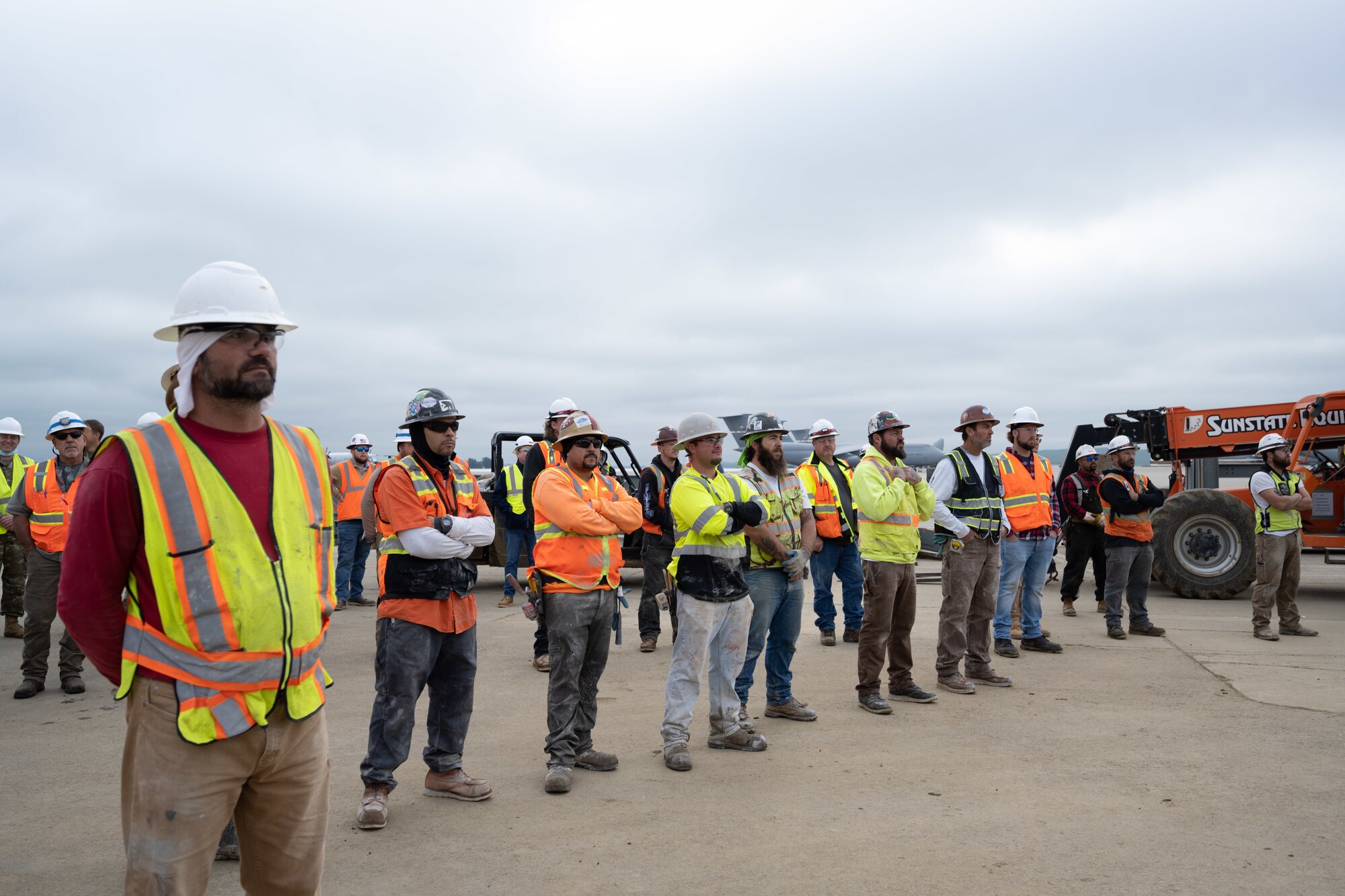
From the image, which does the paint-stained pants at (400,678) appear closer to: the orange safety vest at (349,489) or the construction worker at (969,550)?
the construction worker at (969,550)

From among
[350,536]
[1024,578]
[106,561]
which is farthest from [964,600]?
[350,536]

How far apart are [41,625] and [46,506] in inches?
33.6

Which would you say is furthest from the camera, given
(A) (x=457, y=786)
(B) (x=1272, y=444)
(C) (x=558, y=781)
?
(B) (x=1272, y=444)

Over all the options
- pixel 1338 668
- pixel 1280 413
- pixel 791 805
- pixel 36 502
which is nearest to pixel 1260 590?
pixel 1338 668

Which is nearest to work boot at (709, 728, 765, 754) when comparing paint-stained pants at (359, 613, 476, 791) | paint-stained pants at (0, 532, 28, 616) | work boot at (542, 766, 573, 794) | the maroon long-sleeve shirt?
work boot at (542, 766, 573, 794)

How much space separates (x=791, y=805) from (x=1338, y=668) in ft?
17.5

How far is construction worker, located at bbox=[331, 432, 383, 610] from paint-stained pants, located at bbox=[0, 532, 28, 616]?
303 centimetres

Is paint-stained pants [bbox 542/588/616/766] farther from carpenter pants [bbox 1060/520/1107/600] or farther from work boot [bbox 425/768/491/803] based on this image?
carpenter pants [bbox 1060/520/1107/600]

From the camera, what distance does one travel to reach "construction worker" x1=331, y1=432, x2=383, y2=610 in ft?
37.2

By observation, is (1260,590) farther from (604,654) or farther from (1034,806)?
(604,654)

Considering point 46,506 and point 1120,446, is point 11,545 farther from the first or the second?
point 1120,446

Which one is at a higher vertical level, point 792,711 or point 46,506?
point 46,506

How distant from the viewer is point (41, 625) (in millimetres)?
6695

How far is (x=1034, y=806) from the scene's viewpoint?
436 cm
